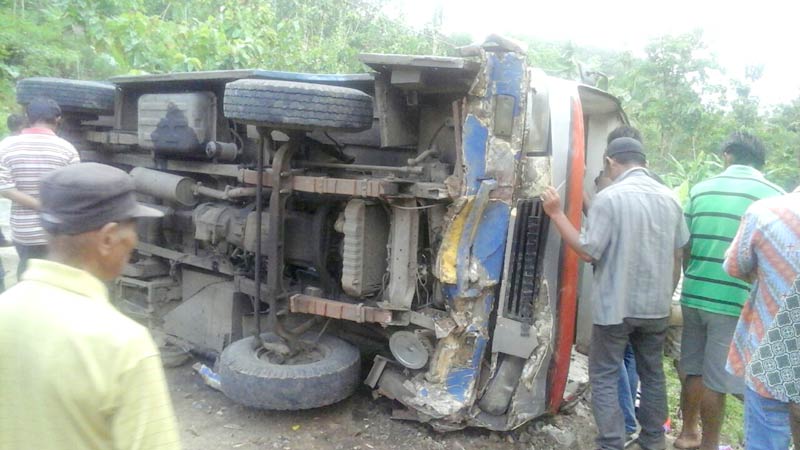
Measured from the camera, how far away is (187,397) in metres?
4.23

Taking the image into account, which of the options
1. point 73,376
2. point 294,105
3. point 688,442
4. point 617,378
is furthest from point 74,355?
point 688,442

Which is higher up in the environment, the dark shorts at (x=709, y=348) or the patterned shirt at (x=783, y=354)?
the patterned shirt at (x=783, y=354)

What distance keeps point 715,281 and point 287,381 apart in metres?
2.47

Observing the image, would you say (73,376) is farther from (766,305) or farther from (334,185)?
(766,305)

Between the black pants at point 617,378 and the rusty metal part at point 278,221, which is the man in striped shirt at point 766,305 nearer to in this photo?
the black pants at point 617,378

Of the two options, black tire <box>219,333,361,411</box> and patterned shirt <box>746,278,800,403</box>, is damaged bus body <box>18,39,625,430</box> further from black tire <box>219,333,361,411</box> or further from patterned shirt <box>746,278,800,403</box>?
patterned shirt <box>746,278,800,403</box>

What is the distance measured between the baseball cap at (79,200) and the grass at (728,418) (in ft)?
12.7

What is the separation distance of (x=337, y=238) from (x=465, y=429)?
1.44 metres

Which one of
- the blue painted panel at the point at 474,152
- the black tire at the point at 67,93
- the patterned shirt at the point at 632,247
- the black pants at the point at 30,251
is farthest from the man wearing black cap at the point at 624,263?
the black tire at the point at 67,93

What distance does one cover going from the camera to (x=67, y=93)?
16.9 feet

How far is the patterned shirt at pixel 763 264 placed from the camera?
258 centimetres

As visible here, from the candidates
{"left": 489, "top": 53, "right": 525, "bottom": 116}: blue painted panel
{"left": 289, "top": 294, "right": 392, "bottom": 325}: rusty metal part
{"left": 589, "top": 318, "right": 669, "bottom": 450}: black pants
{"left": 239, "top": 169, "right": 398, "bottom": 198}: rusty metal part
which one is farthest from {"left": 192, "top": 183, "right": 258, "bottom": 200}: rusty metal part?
{"left": 589, "top": 318, "right": 669, "bottom": 450}: black pants

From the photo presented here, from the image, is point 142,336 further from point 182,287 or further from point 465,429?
point 182,287

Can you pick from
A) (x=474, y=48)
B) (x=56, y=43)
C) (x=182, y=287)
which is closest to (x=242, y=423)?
(x=182, y=287)
